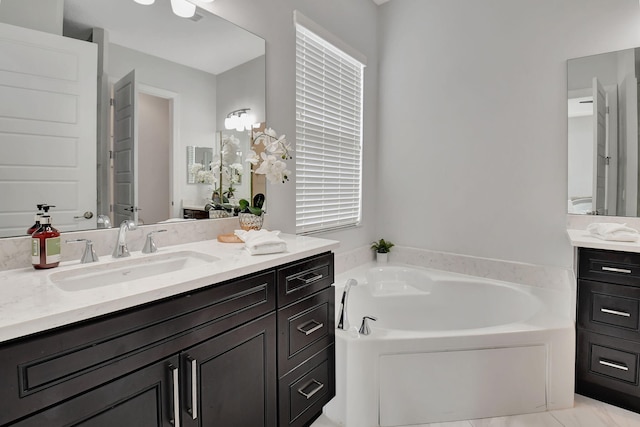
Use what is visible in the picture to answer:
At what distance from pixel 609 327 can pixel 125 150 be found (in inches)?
103

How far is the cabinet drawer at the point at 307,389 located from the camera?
1.38 m

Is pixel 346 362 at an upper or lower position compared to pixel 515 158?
lower

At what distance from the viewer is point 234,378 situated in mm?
1152

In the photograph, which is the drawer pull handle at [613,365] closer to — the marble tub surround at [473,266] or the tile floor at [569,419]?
the tile floor at [569,419]

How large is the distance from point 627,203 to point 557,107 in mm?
764

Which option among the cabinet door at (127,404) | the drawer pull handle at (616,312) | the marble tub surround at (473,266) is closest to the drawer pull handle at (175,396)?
the cabinet door at (127,404)

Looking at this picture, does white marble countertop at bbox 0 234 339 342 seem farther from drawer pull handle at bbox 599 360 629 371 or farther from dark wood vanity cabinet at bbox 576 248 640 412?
drawer pull handle at bbox 599 360 629 371

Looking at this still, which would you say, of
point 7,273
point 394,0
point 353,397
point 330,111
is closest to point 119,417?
point 7,273

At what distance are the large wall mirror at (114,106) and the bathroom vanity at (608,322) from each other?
6.63ft

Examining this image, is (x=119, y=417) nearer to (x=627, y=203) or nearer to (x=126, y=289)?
(x=126, y=289)

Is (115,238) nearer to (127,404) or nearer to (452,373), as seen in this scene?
(127,404)

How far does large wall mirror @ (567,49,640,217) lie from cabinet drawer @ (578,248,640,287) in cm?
52

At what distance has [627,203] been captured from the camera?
2.13m

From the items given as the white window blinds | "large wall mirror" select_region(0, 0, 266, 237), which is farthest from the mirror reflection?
the white window blinds
